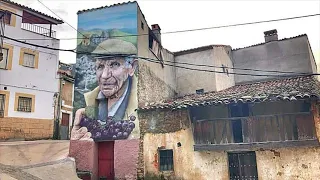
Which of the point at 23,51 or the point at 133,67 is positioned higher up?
the point at 23,51

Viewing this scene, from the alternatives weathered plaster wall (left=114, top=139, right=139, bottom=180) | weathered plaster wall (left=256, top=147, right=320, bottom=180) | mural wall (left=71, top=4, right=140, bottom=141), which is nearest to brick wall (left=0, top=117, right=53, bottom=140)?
mural wall (left=71, top=4, right=140, bottom=141)

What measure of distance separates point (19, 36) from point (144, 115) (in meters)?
13.2

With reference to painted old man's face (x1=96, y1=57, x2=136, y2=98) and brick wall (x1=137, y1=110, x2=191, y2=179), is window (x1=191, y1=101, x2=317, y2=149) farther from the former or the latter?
painted old man's face (x1=96, y1=57, x2=136, y2=98)

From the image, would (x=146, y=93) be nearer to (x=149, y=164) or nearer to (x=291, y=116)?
(x=149, y=164)

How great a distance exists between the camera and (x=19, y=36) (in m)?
21.3

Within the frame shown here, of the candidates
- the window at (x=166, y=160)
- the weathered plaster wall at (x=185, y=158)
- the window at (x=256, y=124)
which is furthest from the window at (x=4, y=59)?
the window at (x=256, y=124)

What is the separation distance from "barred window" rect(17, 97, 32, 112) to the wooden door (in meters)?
9.42

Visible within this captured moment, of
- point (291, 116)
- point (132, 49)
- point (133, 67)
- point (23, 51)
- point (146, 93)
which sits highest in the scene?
point (23, 51)

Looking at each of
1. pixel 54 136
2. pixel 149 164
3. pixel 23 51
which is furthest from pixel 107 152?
pixel 23 51

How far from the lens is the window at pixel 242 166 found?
480 inches

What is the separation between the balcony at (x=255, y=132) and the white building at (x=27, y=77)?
13678 mm

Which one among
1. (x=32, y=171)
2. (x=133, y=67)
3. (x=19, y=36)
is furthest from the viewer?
(x=19, y=36)

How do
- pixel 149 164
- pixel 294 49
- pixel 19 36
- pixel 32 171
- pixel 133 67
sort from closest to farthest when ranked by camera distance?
1. pixel 32 171
2. pixel 149 164
3. pixel 133 67
4. pixel 294 49
5. pixel 19 36

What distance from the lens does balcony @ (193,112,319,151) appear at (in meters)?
11.4
